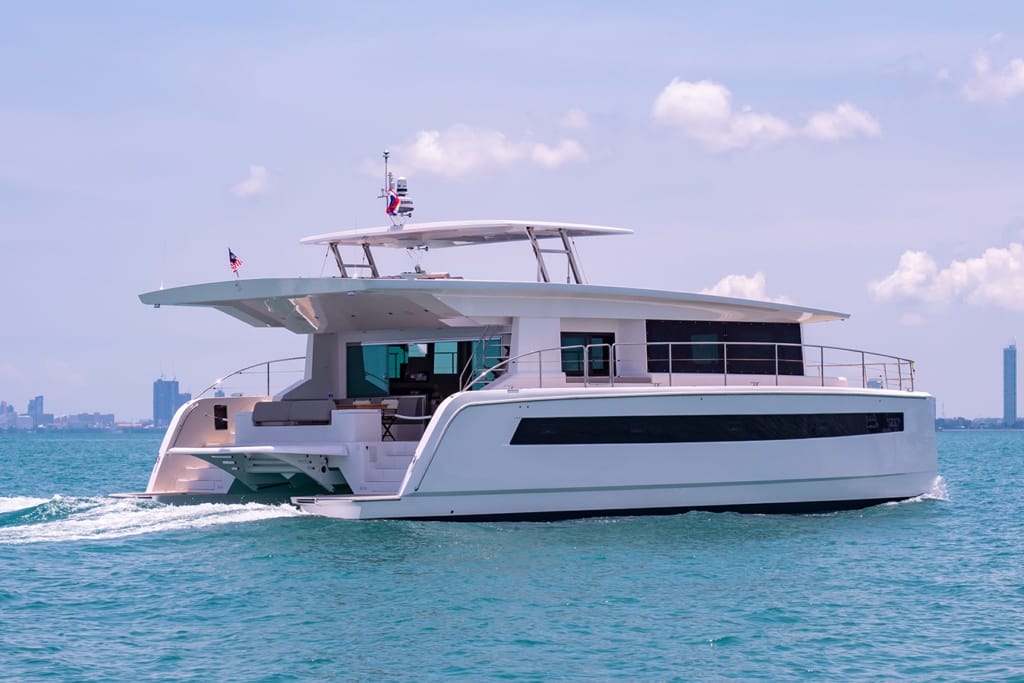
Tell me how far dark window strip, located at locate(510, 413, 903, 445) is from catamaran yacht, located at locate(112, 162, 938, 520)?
0.02m

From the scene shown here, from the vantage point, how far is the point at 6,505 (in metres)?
18.5

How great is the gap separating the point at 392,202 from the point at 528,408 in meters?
4.42

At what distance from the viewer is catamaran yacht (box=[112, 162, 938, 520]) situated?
1603 centimetres

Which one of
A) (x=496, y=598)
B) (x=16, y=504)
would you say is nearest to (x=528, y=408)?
(x=496, y=598)

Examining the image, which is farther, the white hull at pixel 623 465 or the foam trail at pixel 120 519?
the white hull at pixel 623 465

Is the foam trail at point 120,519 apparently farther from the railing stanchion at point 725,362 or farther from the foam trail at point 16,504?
the railing stanchion at point 725,362

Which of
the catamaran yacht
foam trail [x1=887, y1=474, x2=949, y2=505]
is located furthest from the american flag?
foam trail [x1=887, y1=474, x2=949, y2=505]

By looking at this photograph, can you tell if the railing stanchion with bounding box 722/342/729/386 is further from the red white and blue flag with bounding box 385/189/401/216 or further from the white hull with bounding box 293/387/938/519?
the red white and blue flag with bounding box 385/189/401/216

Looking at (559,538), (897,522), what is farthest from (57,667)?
(897,522)

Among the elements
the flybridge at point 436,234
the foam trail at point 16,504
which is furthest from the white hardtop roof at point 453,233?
the foam trail at point 16,504

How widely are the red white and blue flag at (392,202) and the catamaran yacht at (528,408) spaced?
22 millimetres

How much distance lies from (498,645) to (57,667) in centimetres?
341

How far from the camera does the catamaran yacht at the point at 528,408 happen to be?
16.0 metres

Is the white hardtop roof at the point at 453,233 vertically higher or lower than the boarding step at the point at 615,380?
higher
